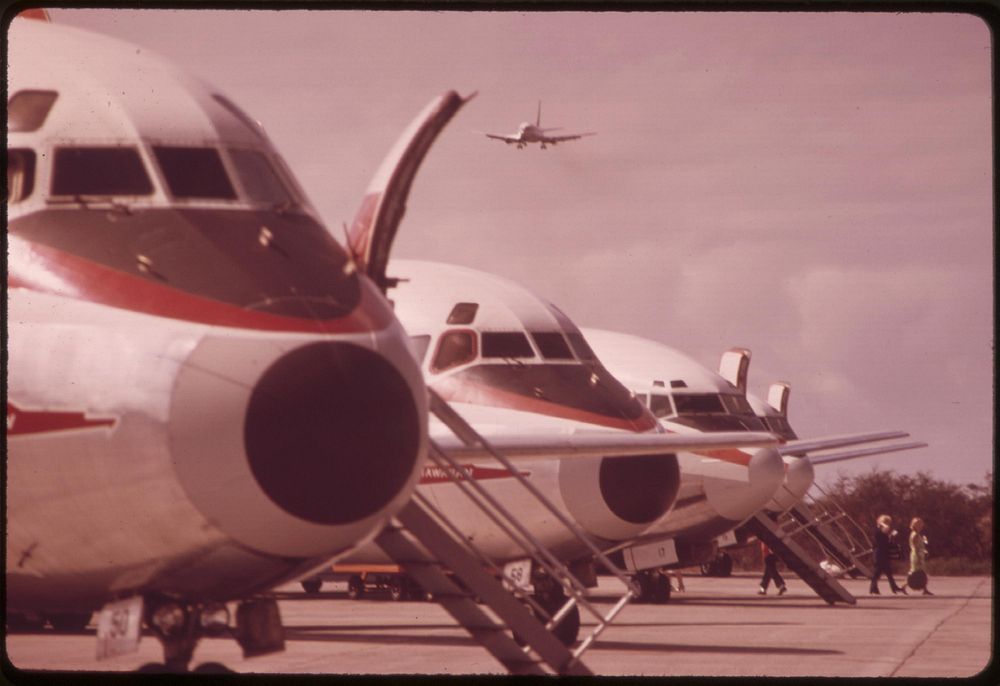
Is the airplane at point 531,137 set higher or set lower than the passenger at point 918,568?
higher

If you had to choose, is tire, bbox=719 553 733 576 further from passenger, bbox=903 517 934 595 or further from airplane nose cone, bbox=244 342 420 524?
airplane nose cone, bbox=244 342 420 524

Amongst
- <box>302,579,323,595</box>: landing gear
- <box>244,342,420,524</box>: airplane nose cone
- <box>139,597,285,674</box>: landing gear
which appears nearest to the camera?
<box>244,342,420,524</box>: airplane nose cone

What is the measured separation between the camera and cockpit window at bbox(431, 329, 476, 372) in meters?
17.0

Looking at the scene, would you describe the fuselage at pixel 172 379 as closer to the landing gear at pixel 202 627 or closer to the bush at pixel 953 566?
the landing gear at pixel 202 627

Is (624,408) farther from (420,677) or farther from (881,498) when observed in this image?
(881,498)

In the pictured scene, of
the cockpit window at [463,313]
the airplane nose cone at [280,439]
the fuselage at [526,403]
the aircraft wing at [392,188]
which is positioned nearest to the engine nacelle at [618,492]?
the fuselage at [526,403]

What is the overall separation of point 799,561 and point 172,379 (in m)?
21.1

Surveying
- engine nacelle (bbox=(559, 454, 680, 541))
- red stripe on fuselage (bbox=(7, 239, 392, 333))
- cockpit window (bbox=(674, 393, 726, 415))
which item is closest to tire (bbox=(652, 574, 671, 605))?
cockpit window (bbox=(674, 393, 726, 415))

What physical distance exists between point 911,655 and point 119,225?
936cm

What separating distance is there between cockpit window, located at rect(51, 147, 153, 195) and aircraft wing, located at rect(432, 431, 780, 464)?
3572 millimetres

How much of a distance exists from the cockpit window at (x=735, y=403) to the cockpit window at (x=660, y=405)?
1.06 m

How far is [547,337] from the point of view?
1753 cm

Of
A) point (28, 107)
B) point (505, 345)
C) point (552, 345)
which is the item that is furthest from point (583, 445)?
point (28, 107)

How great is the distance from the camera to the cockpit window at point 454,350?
16984 mm
